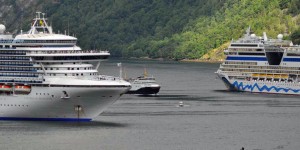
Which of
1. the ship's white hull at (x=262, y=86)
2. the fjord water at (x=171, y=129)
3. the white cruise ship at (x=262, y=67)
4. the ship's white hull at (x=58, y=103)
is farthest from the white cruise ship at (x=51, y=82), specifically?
the white cruise ship at (x=262, y=67)

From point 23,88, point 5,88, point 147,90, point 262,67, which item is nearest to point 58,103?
point 23,88

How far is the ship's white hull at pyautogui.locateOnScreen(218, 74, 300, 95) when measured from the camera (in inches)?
7200

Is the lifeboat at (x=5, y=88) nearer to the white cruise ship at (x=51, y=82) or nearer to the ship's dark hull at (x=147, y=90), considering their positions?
the white cruise ship at (x=51, y=82)

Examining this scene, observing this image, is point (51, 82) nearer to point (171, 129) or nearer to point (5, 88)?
point (5, 88)

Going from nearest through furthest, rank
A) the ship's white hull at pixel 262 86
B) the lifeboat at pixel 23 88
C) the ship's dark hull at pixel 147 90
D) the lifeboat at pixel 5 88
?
the lifeboat at pixel 23 88, the lifeboat at pixel 5 88, the ship's dark hull at pixel 147 90, the ship's white hull at pixel 262 86

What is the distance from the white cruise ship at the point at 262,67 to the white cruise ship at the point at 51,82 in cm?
7179

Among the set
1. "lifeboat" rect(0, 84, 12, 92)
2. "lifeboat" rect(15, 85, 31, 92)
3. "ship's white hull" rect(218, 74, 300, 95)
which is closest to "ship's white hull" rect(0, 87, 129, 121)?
"lifeboat" rect(15, 85, 31, 92)

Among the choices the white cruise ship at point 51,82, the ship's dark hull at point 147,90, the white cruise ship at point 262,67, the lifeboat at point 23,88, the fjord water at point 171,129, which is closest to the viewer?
the fjord water at point 171,129

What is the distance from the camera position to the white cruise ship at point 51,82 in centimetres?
11631

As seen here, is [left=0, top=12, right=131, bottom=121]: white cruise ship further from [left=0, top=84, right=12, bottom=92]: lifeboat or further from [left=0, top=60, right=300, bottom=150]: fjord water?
[left=0, top=60, right=300, bottom=150]: fjord water

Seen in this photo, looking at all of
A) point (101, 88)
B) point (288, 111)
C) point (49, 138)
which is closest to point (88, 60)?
point (101, 88)

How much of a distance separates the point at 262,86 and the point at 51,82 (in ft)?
258

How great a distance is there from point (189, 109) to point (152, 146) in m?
43.1

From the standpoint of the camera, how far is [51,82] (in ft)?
382
